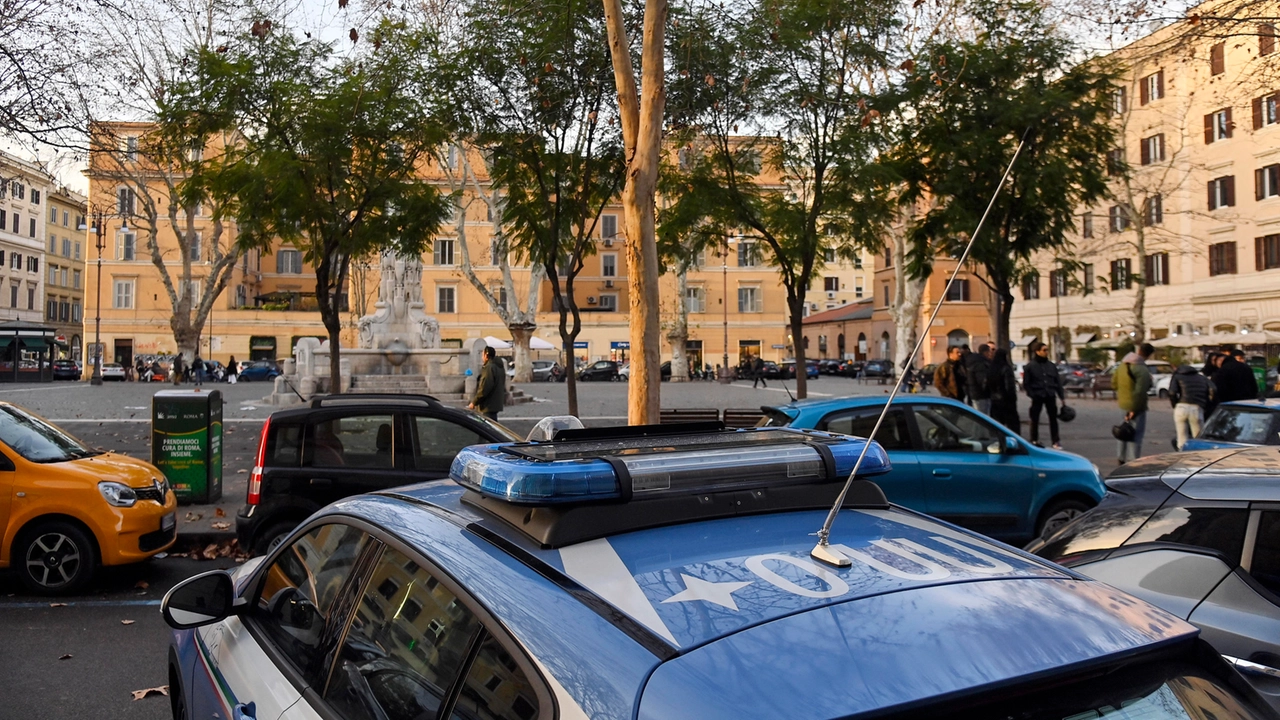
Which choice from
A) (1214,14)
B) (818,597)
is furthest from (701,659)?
(1214,14)

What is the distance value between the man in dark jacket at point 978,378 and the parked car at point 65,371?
192ft

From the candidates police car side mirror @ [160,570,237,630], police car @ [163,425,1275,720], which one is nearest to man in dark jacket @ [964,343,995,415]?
police car @ [163,425,1275,720]

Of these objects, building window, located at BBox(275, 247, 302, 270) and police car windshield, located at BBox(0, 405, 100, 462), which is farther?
building window, located at BBox(275, 247, 302, 270)

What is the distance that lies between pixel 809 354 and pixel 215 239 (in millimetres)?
59030

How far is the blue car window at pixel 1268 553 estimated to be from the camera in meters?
3.83

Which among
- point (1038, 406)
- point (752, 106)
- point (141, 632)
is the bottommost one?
point (141, 632)

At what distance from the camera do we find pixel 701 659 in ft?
5.24

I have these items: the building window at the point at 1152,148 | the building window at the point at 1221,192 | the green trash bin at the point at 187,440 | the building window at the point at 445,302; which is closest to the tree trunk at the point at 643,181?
the green trash bin at the point at 187,440

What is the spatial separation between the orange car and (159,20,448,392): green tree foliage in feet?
26.4

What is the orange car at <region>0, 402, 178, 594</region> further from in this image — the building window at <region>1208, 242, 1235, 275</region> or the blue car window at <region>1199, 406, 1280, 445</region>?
the building window at <region>1208, 242, 1235, 275</region>

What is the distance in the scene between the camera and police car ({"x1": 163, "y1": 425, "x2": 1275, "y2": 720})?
1580 mm

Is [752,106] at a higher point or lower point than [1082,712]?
higher

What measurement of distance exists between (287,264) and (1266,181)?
2510 inches

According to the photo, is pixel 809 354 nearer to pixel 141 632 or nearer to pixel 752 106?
pixel 752 106
